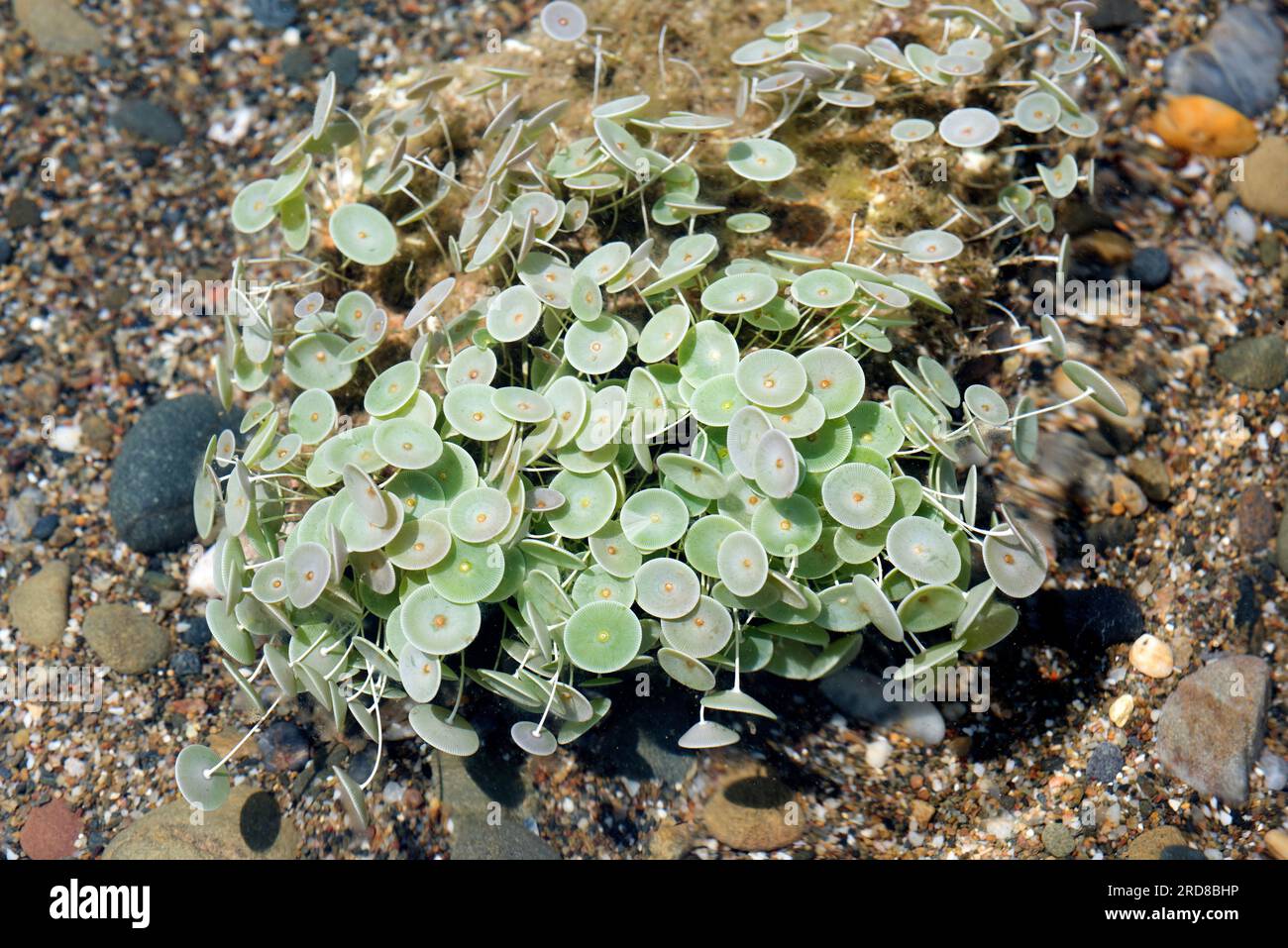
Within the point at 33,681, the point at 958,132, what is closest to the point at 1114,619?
the point at 958,132

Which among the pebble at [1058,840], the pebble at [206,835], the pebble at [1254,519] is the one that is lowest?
the pebble at [206,835]

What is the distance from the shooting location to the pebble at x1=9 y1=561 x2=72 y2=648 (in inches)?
125

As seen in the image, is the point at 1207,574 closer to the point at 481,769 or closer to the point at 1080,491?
the point at 1080,491

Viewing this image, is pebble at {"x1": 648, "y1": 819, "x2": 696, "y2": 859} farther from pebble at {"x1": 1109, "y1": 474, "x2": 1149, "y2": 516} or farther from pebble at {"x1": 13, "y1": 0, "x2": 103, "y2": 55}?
pebble at {"x1": 13, "y1": 0, "x2": 103, "y2": 55}

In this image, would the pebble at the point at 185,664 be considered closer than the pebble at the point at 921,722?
No

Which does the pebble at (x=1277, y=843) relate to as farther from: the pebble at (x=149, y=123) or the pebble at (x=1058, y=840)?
the pebble at (x=149, y=123)

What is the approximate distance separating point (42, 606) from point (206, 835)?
3.49 ft

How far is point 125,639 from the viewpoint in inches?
124

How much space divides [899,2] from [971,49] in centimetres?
28

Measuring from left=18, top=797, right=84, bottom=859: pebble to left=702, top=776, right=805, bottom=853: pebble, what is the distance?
77.3 inches

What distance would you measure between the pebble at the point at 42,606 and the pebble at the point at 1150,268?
400 centimetres

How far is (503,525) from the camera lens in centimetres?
227

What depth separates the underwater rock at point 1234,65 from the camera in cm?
388

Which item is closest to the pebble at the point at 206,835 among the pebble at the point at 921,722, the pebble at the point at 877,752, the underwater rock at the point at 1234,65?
the pebble at the point at 877,752
